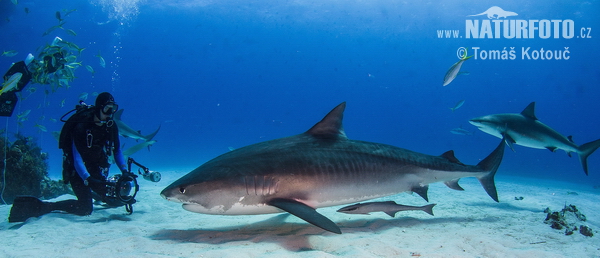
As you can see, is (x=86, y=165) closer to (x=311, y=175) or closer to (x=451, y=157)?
(x=311, y=175)

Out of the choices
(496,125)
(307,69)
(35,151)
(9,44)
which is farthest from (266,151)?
(307,69)

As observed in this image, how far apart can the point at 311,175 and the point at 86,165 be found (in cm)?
434

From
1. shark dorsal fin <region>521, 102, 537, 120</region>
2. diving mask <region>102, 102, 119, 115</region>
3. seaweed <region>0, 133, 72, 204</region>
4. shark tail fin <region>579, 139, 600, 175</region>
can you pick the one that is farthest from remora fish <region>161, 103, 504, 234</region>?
seaweed <region>0, 133, 72, 204</region>

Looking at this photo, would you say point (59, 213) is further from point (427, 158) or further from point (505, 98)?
point (505, 98)

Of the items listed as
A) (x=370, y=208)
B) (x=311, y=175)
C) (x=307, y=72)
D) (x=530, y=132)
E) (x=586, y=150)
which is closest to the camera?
(x=311, y=175)

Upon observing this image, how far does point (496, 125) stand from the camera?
6879 mm

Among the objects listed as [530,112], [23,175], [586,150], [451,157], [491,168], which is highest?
[530,112]

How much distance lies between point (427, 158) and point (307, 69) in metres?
81.4

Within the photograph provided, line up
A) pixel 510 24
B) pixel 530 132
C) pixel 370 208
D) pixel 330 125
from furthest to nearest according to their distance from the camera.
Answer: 1. pixel 510 24
2. pixel 530 132
3. pixel 330 125
4. pixel 370 208

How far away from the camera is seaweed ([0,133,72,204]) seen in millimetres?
7262

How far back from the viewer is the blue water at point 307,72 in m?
41.6

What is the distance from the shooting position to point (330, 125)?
398 cm

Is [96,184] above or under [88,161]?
under

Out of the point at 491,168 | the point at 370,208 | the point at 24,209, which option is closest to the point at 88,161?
the point at 24,209
